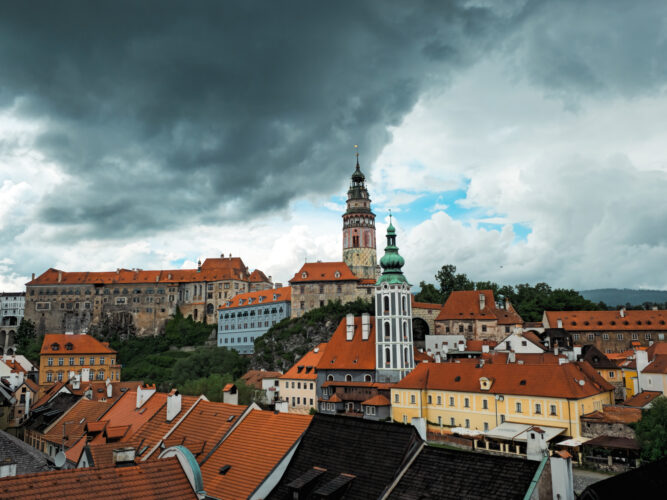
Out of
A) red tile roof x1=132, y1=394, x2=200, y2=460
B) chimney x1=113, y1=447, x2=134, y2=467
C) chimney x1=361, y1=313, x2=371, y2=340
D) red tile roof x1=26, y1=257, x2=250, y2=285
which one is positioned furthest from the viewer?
red tile roof x1=26, y1=257, x2=250, y2=285

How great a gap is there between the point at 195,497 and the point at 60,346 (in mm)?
62117

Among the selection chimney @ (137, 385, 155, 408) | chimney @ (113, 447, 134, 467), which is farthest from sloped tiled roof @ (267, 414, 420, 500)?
chimney @ (137, 385, 155, 408)

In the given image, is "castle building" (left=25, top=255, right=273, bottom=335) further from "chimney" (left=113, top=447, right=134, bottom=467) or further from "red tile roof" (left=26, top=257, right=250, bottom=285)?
"chimney" (left=113, top=447, right=134, bottom=467)

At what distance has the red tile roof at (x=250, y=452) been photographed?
16.2 m

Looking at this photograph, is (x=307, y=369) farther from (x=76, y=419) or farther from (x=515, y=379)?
(x=76, y=419)

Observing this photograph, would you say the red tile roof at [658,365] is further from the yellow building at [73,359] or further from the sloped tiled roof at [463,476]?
the yellow building at [73,359]

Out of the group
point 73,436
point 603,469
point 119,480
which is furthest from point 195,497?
point 603,469

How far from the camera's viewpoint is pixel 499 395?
4212 centimetres

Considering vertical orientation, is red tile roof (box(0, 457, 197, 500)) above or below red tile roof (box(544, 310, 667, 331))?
below

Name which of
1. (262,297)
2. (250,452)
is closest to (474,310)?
(262,297)

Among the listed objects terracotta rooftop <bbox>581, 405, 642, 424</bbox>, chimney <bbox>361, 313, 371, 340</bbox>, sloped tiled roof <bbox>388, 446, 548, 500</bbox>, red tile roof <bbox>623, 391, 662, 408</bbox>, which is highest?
chimney <bbox>361, 313, 371, 340</bbox>

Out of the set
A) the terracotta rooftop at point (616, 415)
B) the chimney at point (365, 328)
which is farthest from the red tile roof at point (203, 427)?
the chimney at point (365, 328)

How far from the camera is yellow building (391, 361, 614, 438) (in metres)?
38.9

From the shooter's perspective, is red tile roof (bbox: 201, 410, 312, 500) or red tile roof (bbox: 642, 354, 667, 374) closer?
red tile roof (bbox: 201, 410, 312, 500)
